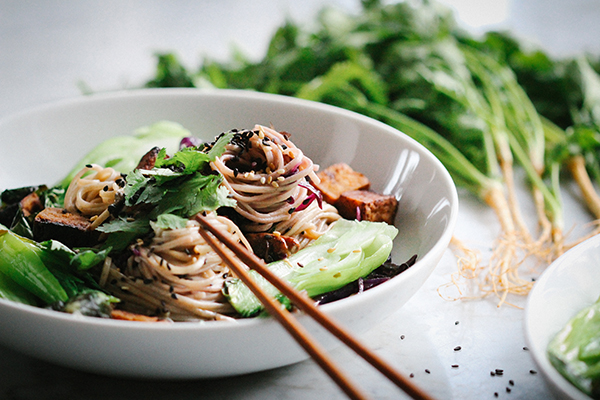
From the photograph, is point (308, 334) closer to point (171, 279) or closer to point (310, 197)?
point (171, 279)

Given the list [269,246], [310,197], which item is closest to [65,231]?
[269,246]

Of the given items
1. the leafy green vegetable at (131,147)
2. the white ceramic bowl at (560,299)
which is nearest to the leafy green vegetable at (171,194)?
the leafy green vegetable at (131,147)

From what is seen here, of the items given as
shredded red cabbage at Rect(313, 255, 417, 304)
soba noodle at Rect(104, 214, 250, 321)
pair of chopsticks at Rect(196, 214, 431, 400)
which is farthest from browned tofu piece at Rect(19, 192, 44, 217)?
shredded red cabbage at Rect(313, 255, 417, 304)

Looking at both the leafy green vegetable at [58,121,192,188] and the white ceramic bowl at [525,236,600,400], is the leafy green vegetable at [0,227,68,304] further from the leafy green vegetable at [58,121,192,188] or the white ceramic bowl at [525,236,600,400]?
the white ceramic bowl at [525,236,600,400]

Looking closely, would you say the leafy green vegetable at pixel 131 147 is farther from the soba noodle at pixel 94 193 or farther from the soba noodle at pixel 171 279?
the soba noodle at pixel 171 279

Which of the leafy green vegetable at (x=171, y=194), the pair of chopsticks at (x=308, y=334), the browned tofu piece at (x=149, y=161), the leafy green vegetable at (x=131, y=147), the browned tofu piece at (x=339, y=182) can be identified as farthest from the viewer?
the leafy green vegetable at (x=131, y=147)

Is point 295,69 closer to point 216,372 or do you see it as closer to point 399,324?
A: point 399,324

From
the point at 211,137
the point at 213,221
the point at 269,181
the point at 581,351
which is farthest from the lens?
the point at 211,137
